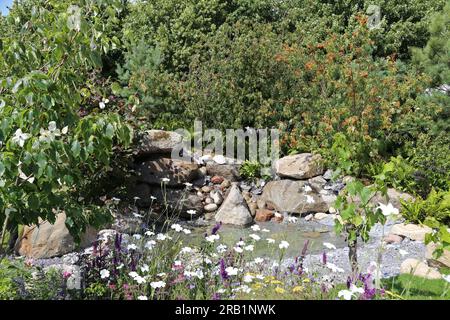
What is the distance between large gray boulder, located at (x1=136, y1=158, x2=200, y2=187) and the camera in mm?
9031

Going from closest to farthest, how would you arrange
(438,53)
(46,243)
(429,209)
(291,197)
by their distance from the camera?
(46,243), (429,209), (291,197), (438,53)

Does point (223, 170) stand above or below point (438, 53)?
below

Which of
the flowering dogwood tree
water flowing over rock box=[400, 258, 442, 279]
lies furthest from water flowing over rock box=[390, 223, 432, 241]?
the flowering dogwood tree

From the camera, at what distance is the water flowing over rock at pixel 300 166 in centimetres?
934

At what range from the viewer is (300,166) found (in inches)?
370

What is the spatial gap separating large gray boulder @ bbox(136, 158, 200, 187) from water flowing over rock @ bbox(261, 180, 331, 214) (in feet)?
4.68

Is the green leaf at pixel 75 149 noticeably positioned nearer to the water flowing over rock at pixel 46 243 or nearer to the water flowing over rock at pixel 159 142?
the water flowing over rock at pixel 46 243

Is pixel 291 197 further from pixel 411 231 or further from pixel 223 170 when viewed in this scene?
pixel 411 231

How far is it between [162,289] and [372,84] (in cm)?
693

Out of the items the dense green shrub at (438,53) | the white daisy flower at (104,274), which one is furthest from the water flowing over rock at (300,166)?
the white daisy flower at (104,274)

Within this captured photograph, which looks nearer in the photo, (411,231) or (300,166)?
(411,231)

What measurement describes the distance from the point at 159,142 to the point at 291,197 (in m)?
2.44

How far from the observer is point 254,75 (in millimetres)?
10641

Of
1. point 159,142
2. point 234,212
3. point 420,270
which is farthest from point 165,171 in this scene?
point 420,270
